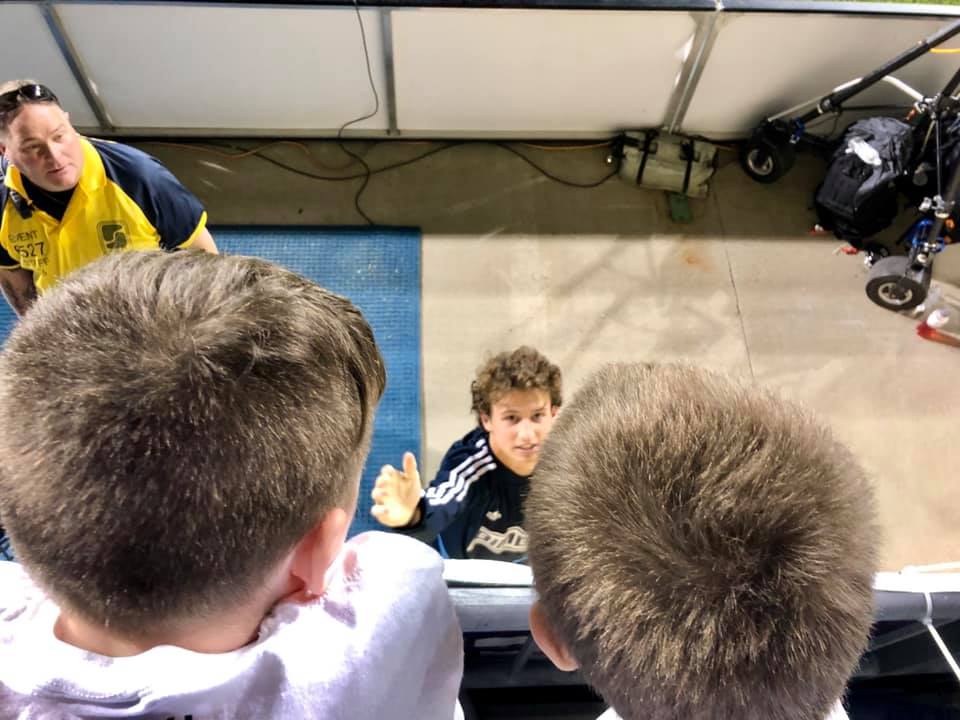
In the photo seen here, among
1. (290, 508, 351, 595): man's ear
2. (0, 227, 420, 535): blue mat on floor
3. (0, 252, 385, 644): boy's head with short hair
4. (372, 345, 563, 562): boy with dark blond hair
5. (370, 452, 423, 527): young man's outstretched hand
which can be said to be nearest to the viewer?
(0, 252, 385, 644): boy's head with short hair

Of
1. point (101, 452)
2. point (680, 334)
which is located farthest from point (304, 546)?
point (680, 334)

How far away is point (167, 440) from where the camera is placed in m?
0.62

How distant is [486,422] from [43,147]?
1.46m

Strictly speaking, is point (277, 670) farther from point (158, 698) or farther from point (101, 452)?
point (101, 452)

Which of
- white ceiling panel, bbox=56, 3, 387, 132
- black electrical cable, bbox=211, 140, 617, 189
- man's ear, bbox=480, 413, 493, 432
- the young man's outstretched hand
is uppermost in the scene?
white ceiling panel, bbox=56, 3, 387, 132

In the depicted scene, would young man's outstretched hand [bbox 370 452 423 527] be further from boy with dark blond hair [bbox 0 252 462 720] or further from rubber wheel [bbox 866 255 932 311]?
rubber wheel [bbox 866 255 932 311]

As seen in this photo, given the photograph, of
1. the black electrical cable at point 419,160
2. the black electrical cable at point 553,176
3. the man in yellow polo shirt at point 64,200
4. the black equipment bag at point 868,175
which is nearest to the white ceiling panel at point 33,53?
the black electrical cable at point 419,160

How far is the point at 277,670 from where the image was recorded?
0.74 meters

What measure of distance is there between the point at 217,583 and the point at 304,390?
0.69 feet

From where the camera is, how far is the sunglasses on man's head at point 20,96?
5.84ft

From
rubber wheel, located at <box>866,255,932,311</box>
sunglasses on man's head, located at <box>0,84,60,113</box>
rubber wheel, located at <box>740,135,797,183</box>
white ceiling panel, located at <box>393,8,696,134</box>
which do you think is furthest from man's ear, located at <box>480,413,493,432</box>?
rubber wheel, located at <box>740,135,797,183</box>

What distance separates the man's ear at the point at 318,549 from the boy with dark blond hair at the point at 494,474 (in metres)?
1.03

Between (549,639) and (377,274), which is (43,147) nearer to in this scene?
(377,274)

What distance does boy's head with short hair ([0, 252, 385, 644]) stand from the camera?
2.03ft
